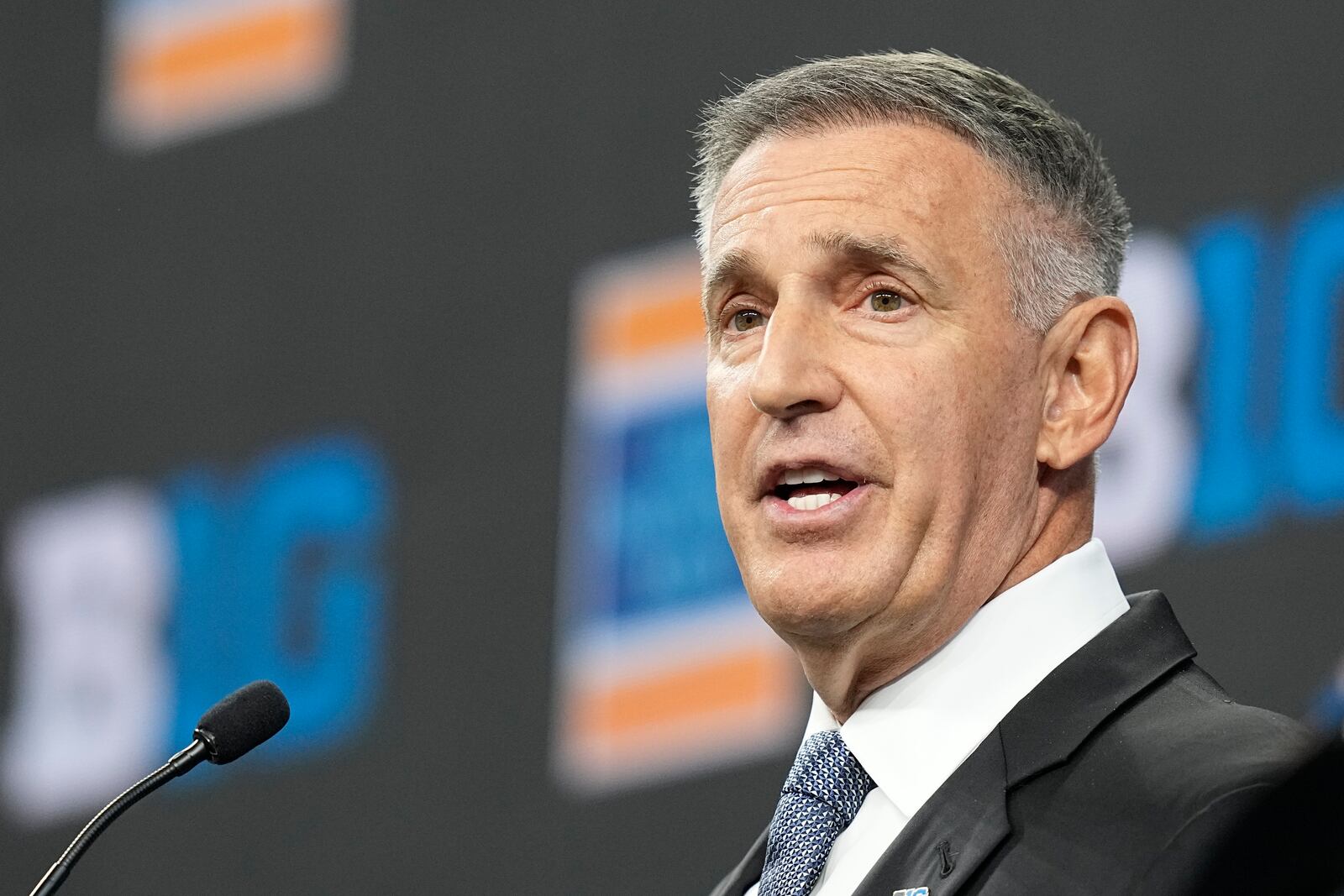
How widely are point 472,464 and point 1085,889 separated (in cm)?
261

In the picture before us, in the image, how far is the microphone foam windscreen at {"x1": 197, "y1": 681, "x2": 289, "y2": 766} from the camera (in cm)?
185

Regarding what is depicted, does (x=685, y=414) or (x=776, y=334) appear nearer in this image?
(x=776, y=334)

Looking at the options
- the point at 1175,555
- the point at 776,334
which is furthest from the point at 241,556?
the point at 776,334

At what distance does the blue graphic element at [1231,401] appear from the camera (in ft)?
9.82

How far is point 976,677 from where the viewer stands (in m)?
1.87

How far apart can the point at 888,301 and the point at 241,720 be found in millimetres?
697

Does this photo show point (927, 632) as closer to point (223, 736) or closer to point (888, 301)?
point (888, 301)

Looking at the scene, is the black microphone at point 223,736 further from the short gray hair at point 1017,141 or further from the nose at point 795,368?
the short gray hair at point 1017,141

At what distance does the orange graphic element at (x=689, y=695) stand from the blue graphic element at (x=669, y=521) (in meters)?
0.13

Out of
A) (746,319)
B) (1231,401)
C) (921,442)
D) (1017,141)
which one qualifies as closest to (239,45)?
(1231,401)

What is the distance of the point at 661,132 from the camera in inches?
153

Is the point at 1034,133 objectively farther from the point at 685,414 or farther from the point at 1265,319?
the point at 685,414

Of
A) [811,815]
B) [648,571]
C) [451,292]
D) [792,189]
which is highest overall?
[451,292]

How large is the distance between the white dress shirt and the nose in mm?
251
